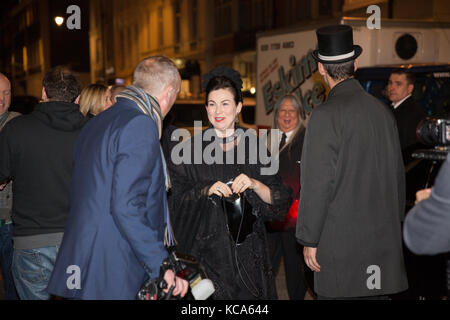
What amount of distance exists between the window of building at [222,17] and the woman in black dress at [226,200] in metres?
24.2

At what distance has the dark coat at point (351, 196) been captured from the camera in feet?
10.3

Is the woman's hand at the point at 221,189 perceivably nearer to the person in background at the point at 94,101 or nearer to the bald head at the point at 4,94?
the bald head at the point at 4,94

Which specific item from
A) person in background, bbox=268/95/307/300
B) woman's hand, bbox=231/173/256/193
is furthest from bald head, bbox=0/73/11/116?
person in background, bbox=268/95/307/300

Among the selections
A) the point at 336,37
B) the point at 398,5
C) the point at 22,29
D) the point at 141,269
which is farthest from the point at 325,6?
the point at 22,29

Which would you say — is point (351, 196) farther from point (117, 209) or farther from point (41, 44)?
point (41, 44)

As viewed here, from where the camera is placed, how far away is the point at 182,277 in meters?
2.61

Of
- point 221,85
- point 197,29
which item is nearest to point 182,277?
point 221,85

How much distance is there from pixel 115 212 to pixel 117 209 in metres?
0.02

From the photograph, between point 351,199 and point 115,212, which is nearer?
point 115,212

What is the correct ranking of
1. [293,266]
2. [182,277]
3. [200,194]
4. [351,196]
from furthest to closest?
[293,266], [200,194], [351,196], [182,277]

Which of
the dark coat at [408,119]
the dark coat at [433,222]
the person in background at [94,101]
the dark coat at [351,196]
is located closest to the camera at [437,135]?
the dark coat at [351,196]

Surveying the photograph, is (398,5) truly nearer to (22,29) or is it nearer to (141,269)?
(141,269)

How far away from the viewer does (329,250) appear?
3207mm

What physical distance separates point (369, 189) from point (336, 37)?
993mm
